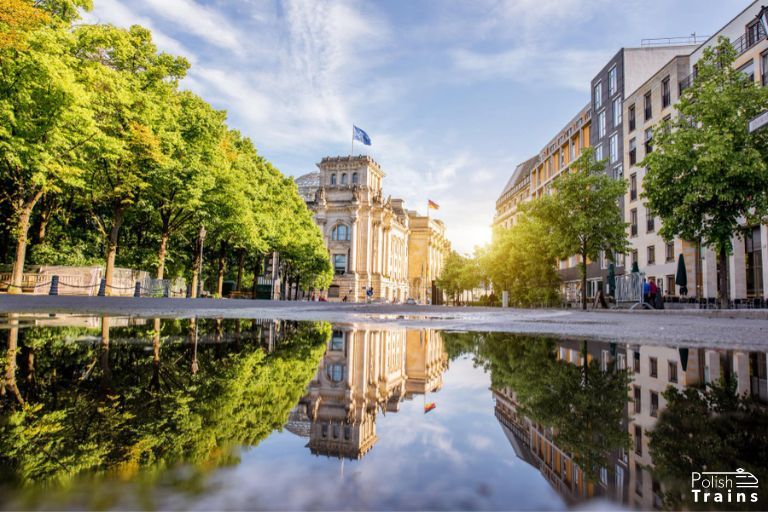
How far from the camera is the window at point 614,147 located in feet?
145

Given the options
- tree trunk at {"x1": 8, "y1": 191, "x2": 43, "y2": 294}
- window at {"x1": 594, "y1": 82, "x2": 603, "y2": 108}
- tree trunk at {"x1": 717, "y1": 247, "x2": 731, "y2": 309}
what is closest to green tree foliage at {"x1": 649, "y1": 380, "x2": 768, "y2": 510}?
tree trunk at {"x1": 717, "y1": 247, "x2": 731, "y2": 309}

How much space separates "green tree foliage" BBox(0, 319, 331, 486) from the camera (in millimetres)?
1028

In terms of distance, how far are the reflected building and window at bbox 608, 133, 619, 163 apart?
1811 inches

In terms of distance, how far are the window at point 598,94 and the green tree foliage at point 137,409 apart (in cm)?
5193

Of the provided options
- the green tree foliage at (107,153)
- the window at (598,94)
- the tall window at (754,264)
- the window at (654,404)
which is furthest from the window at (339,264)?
the window at (654,404)

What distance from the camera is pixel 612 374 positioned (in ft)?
8.61

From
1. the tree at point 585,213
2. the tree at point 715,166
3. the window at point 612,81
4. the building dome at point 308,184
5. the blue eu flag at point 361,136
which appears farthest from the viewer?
the building dome at point 308,184

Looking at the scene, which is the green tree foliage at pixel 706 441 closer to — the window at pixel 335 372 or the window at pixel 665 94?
the window at pixel 335 372

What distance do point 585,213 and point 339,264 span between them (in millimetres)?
60363

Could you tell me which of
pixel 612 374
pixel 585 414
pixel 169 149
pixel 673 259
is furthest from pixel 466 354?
pixel 673 259

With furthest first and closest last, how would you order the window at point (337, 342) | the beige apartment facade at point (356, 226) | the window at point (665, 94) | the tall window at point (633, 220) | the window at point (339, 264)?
the window at point (339, 264), the beige apartment facade at point (356, 226), the tall window at point (633, 220), the window at point (665, 94), the window at point (337, 342)

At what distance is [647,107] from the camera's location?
39.4 metres

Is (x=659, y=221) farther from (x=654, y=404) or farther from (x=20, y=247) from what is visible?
(x=654, y=404)

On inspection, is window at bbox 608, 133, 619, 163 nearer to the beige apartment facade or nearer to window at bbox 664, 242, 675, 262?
window at bbox 664, 242, 675, 262
